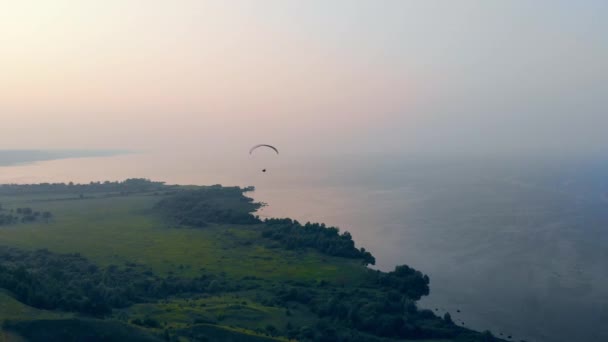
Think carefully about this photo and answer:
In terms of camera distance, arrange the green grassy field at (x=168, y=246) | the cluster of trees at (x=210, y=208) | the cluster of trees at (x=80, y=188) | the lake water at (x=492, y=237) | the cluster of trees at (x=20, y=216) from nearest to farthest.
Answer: the lake water at (x=492, y=237)
the green grassy field at (x=168, y=246)
the cluster of trees at (x=20, y=216)
the cluster of trees at (x=210, y=208)
the cluster of trees at (x=80, y=188)

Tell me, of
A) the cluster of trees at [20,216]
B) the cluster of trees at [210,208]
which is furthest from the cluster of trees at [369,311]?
the cluster of trees at [20,216]

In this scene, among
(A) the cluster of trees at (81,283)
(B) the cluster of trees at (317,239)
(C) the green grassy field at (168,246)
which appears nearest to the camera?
(A) the cluster of trees at (81,283)

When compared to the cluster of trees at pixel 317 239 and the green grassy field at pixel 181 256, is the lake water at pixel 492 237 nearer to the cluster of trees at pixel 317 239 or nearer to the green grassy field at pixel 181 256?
the cluster of trees at pixel 317 239

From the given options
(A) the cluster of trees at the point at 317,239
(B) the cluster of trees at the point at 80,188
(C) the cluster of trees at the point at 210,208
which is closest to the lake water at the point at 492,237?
(A) the cluster of trees at the point at 317,239

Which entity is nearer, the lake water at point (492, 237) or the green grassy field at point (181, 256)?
the green grassy field at point (181, 256)

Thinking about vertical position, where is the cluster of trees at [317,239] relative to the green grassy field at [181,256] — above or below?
above

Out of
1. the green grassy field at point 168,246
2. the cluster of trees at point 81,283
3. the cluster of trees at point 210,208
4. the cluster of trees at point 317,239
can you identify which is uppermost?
the cluster of trees at point 210,208
